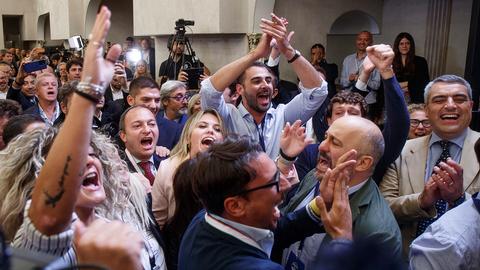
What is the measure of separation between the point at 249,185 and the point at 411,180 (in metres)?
1.02

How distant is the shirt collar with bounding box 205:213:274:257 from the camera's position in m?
1.21

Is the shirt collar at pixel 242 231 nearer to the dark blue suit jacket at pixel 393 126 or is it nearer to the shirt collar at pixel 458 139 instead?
the dark blue suit jacket at pixel 393 126

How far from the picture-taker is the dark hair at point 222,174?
125 cm

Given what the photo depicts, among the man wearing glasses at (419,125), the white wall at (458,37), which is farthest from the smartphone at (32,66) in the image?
the white wall at (458,37)

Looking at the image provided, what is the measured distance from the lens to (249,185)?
4.11 feet

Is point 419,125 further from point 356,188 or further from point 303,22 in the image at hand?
point 303,22

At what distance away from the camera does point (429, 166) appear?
6.45ft

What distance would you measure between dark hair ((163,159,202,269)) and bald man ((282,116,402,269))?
412mm

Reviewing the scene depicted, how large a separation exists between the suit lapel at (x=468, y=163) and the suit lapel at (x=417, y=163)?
15cm

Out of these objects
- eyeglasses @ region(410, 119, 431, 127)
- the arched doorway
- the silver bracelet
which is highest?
the arched doorway

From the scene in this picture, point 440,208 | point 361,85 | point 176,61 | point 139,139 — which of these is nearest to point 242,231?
point 440,208

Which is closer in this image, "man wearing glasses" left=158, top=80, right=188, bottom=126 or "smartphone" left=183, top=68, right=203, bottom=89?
"man wearing glasses" left=158, top=80, right=188, bottom=126

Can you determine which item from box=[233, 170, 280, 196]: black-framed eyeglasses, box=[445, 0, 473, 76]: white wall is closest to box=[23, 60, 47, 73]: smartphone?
box=[233, 170, 280, 196]: black-framed eyeglasses

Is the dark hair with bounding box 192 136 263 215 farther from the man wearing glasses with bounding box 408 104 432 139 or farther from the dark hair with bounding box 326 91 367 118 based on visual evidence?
the man wearing glasses with bounding box 408 104 432 139
